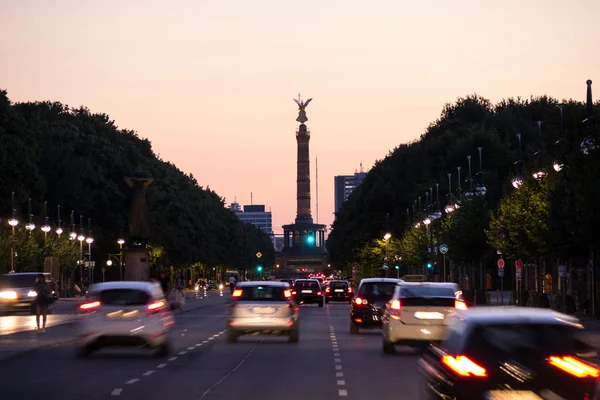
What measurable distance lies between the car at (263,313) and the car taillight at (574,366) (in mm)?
21456

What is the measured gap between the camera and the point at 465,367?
40.3ft

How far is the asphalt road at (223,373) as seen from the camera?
61.5ft

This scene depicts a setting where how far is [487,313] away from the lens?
1293cm

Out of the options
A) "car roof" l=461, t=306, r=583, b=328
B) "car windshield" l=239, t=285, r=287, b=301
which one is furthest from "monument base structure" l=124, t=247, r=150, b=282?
"car roof" l=461, t=306, r=583, b=328

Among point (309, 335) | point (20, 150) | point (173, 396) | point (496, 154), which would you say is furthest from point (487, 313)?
point (496, 154)

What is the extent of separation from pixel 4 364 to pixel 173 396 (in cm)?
821

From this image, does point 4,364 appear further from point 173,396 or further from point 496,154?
point 496,154

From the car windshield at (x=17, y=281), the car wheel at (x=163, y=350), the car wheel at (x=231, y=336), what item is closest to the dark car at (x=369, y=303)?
the car wheel at (x=231, y=336)

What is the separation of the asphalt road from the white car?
16.6 inches

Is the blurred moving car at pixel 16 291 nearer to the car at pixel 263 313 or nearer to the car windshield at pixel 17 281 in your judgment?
the car windshield at pixel 17 281

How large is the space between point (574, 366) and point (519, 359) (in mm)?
527

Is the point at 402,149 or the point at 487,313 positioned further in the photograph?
the point at 402,149

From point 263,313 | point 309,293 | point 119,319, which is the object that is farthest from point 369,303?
point 309,293

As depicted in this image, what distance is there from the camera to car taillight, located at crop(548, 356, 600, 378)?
1188 cm
